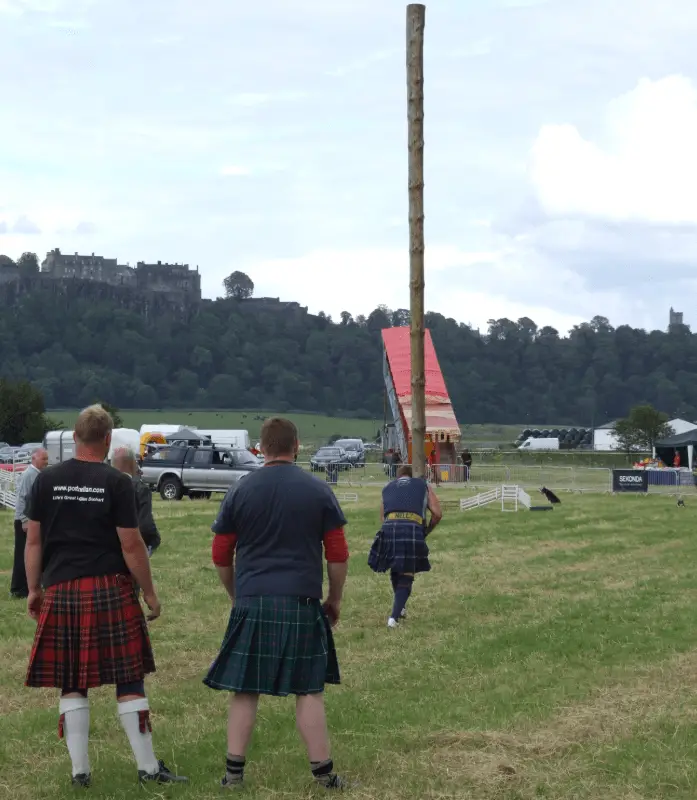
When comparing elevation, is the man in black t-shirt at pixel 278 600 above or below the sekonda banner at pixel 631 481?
above

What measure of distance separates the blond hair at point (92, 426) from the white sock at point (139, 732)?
3.88ft

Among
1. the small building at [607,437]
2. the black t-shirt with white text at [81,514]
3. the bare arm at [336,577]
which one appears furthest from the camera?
the small building at [607,437]

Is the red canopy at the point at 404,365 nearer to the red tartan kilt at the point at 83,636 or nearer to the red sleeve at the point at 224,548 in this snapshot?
the red sleeve at the point at 224,548

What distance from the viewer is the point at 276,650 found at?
18.8 ft

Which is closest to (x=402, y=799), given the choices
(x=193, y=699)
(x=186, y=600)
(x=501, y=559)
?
(x=193, y=699)

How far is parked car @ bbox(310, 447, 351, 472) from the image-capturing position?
159 ft

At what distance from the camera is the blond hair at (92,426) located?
18.6 feet

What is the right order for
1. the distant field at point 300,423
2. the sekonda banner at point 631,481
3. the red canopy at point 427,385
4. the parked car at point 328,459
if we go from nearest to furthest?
the sekonda banner at point 631,481, the parked car at point 328,459, the red canopy at point 427,385, the distant field at point 300,423

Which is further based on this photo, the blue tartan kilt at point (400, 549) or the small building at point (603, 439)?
the small building at point (603, 439)

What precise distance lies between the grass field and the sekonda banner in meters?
22.5

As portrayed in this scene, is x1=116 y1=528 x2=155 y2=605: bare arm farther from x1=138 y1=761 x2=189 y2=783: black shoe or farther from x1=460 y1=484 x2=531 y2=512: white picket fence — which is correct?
x1=460 y1=484 x2=531 y2=512: white picket fence

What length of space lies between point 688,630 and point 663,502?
896 inches

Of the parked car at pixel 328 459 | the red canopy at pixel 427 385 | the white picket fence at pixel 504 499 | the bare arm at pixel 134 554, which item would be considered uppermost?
the red canopy at pixel 427 385

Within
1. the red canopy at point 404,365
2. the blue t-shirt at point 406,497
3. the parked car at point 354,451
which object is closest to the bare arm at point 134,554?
the blue t-shirt at point 406,497
